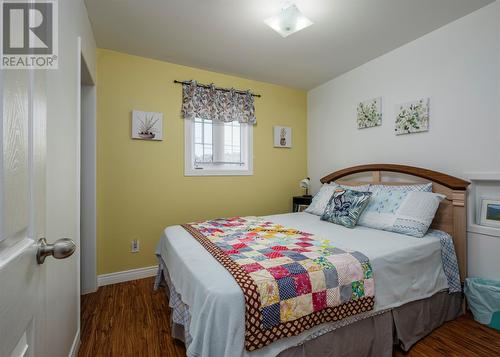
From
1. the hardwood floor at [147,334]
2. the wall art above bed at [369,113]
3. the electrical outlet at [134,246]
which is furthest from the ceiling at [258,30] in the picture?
the hardwood floor at [147,334]

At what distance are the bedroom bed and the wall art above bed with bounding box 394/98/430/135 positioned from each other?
1.41 ft

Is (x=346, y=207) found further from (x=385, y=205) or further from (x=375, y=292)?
(x=375, y=292)

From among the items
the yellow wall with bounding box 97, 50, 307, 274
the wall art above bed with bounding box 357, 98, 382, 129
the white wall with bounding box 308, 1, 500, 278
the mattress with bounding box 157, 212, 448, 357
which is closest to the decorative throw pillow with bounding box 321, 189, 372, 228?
the mattress with bounding box 157, 212, 448, 357

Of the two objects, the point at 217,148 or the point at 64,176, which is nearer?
the point at 64,176

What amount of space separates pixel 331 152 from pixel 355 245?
1975 mm

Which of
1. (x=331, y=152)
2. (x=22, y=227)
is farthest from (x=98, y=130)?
(x=331, y=152)

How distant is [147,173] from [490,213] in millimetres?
3264

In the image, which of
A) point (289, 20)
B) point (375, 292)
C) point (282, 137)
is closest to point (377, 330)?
point (375, 292)

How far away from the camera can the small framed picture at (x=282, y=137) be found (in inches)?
143

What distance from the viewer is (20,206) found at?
507 mm

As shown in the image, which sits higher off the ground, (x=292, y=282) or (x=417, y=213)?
(x=417, y=213)

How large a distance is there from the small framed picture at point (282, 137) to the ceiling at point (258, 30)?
0.86 metres

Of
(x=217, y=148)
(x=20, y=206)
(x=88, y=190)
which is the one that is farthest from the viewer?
(x=217, y=148)

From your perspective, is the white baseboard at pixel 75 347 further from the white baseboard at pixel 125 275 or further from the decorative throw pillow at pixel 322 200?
the decorative throw pillow at pixel 322 200
